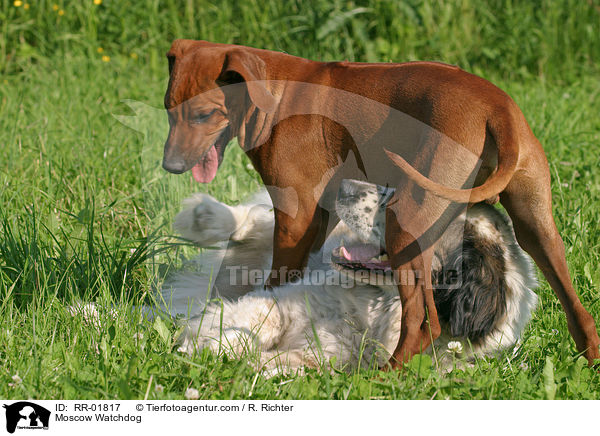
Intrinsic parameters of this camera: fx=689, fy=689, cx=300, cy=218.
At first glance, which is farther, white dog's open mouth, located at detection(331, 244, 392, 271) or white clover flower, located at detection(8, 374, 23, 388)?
white dog's open mouth, located at detection(331, 244, 392, 271)

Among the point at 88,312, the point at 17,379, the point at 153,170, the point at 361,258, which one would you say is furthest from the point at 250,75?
the point at 153,170

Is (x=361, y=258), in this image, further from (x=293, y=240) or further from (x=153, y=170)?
(x=153, y=170)

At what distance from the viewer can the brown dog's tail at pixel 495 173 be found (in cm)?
205

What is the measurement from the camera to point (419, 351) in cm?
237

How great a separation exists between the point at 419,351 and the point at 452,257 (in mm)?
379

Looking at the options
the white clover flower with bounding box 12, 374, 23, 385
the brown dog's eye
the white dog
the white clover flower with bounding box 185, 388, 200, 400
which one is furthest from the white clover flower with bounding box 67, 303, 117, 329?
the brown dog's eye

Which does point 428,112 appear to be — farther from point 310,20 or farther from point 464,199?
point 310,20

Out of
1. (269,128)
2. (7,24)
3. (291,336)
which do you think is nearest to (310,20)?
(7,24)

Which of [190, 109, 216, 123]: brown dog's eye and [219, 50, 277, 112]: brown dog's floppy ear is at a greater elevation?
[219, 50, 277, 112]: brown dog's floppy ear

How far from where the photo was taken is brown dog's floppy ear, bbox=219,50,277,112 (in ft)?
8.54

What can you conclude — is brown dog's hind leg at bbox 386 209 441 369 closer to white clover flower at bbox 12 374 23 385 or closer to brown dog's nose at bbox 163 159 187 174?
brown dog's nose at bbox 163 159 187 174
